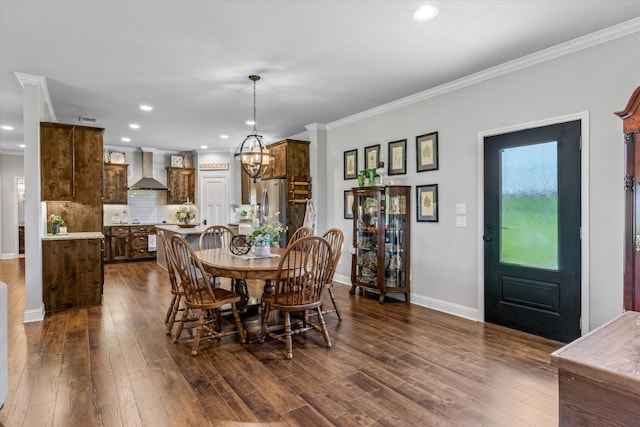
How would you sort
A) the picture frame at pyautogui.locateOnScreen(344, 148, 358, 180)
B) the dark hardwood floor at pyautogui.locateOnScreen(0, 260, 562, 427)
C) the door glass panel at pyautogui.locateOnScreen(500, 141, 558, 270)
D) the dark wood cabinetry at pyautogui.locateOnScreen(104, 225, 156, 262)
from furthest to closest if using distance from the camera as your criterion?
the dark wood cabinetry at pyautogui.locateOnScreen(104, 225, 156, 262) < the picture frame at pyautogui.locateOnScreen(344, 148, 358, 180) < the door glass panel at pyautogui.locateOnScreen(500, 141, 558, 270) < the dark hardwood floor at pyautogui.locateOnScreen(0, 260, 562, 427)

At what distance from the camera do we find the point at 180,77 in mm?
3990

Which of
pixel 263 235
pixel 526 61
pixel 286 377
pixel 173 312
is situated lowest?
pixel 286 377

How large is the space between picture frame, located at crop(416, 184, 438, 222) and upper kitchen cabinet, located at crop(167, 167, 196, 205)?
6.20 meters

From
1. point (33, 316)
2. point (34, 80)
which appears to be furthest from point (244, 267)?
point (34, 80)

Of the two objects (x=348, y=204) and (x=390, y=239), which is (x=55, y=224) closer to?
(x=348, y=204)

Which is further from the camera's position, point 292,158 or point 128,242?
point 128,242

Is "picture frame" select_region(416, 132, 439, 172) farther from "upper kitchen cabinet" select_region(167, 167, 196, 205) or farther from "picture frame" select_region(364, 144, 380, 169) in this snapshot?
"upper kitchen cabinet" select_region(167, 167, 196, 205)

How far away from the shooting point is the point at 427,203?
4590mm

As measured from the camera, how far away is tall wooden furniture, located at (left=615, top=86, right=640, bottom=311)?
2518mm

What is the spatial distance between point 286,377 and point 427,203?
9.32 ft

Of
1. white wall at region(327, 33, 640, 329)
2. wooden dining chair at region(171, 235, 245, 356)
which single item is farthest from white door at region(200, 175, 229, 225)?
wooden dining chair at region(171, 235, 245, 356)

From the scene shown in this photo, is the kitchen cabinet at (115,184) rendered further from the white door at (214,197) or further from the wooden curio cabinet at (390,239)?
the wooden curio cabinet at (390,239)

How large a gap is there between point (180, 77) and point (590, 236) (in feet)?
14.1

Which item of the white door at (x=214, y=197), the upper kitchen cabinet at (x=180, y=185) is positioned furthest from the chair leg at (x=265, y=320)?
the upper kitchen cabinet at (x=180, y=185)
